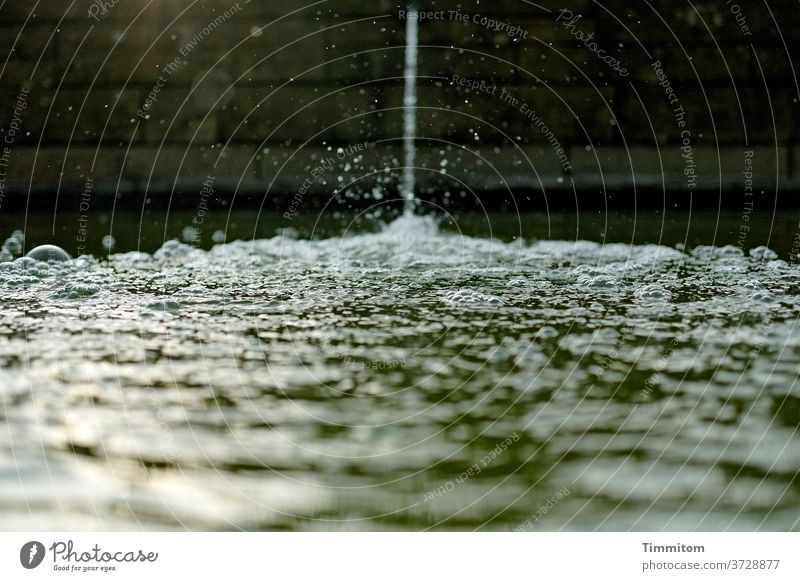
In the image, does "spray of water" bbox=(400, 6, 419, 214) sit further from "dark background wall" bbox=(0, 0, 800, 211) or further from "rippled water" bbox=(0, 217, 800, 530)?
"rippled water" bbox=(0, 217, 800, 530)

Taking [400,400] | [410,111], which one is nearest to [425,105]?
[410,111]

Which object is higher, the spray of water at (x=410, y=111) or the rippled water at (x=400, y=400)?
the spray of water at (x=410, y=111)

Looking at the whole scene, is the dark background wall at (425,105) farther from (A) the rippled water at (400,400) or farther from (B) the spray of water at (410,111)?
(A) the rippled water at (400,400)

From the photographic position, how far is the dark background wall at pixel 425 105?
436cm

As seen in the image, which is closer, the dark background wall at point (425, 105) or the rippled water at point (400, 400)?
the rippled water at point (400, 400)

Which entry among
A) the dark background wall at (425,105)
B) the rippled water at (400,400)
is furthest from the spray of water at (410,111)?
the rippled water at (400,400)

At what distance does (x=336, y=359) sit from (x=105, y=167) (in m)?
3.15

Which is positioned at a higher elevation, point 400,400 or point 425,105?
point 425,105

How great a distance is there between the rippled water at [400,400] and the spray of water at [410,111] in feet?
6.68

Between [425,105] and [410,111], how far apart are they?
76 millimetres

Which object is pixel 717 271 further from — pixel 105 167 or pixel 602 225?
pixel 105 167

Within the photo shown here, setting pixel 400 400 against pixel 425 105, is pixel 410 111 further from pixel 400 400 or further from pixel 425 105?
pixel 400 400

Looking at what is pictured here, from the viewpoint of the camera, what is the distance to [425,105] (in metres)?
4.40

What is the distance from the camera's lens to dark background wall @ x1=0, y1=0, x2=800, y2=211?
14.3ft
